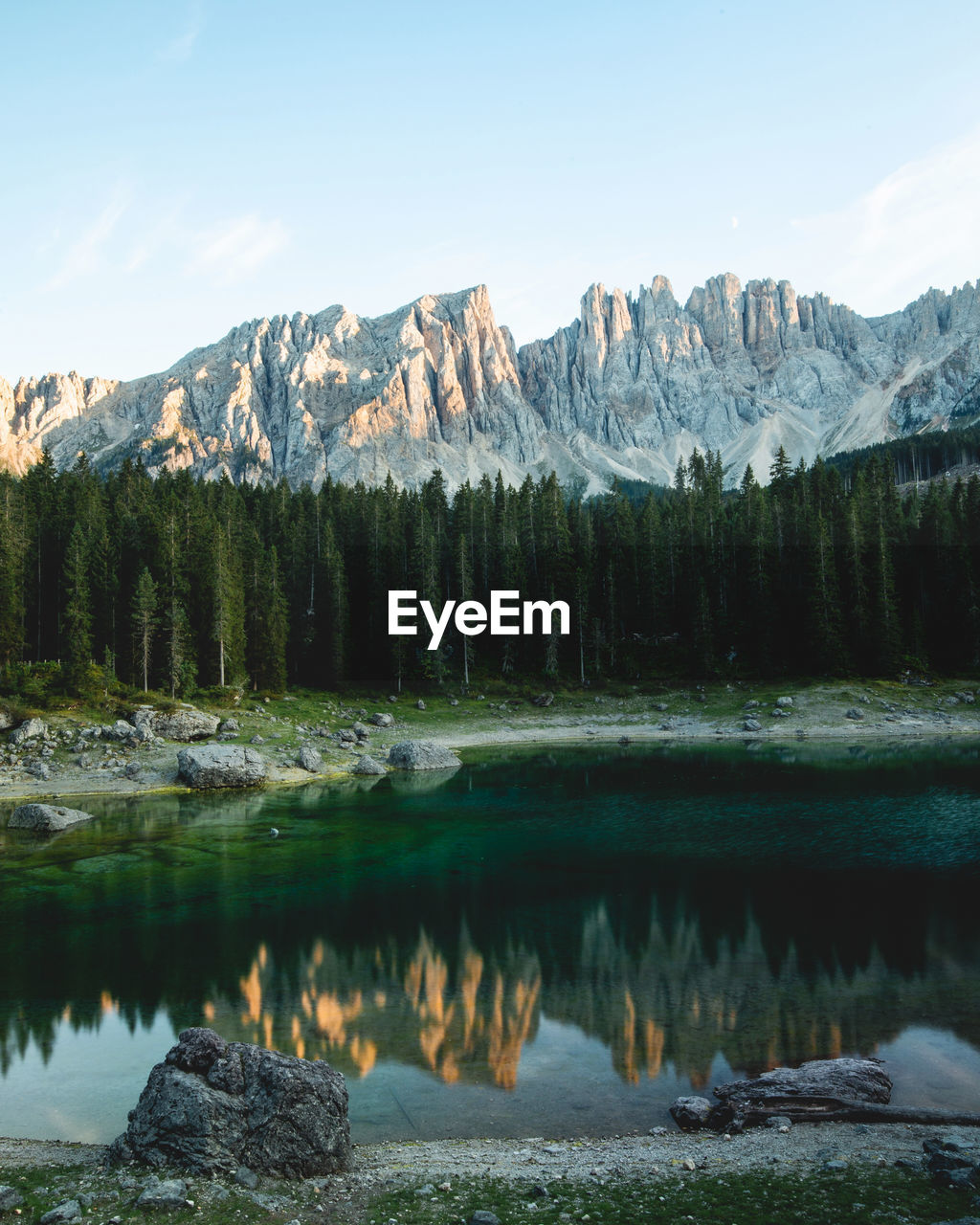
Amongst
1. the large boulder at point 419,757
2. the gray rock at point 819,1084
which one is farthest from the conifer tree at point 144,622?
the gray rock at point 819,1084

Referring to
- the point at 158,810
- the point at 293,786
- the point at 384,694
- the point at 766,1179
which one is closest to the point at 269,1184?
the point at 766,1179

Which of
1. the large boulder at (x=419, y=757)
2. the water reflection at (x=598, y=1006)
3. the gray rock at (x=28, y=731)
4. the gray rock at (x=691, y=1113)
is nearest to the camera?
the gray rock at (x=691, y=1113)

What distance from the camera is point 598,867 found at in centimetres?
3534

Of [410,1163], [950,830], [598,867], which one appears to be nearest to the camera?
[410,1163]

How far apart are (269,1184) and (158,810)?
41749 mm

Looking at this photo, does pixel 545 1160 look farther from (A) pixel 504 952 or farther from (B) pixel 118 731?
(B) pixel 118 731

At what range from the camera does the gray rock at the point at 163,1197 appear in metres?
11.5

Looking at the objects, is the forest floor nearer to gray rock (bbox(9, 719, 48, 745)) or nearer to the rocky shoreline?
gray rock (bbox(9, 719, 48, 745))

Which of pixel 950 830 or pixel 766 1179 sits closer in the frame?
pixel 766 1179

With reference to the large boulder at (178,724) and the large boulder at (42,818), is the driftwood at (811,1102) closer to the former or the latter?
the large boulder at (42,818)

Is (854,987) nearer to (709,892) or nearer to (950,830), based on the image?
(709,892)

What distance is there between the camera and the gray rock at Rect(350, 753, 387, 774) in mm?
63412

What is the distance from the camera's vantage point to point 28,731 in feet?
191

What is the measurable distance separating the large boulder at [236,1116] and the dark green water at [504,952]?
8.04ft
